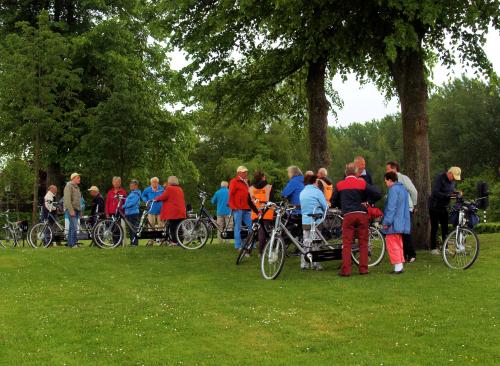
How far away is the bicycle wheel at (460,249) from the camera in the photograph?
11.9 meters

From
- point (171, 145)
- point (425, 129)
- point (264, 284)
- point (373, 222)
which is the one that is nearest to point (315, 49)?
point (425, 129)

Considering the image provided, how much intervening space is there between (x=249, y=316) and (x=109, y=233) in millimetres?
10332

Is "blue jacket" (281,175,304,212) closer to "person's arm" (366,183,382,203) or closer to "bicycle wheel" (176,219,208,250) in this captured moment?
"person's arm" (366,183,382,203)

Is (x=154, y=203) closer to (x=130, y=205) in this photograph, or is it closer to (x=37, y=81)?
(x=130, y=205)

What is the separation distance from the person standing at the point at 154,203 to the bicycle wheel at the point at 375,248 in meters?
7.54

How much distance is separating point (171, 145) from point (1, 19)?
10628 millimetres

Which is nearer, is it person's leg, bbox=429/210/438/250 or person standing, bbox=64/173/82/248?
person's leg, bbox=429/210/438/250

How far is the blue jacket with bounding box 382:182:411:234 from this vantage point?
11.5 m

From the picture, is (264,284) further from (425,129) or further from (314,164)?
(314,164)

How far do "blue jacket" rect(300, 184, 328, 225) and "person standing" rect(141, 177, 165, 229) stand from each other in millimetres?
7511

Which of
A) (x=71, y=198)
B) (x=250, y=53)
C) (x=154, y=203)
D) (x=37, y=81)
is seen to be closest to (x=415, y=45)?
(x=250, y=53)

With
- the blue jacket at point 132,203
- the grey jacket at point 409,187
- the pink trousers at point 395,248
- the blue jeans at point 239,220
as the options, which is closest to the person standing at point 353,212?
the pink trousers at point 395,248

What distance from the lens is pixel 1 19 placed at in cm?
3228

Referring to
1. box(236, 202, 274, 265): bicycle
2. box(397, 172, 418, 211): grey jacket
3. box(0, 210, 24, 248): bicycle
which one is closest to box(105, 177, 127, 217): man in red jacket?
box(0, 210, 24, 248): bicycle
